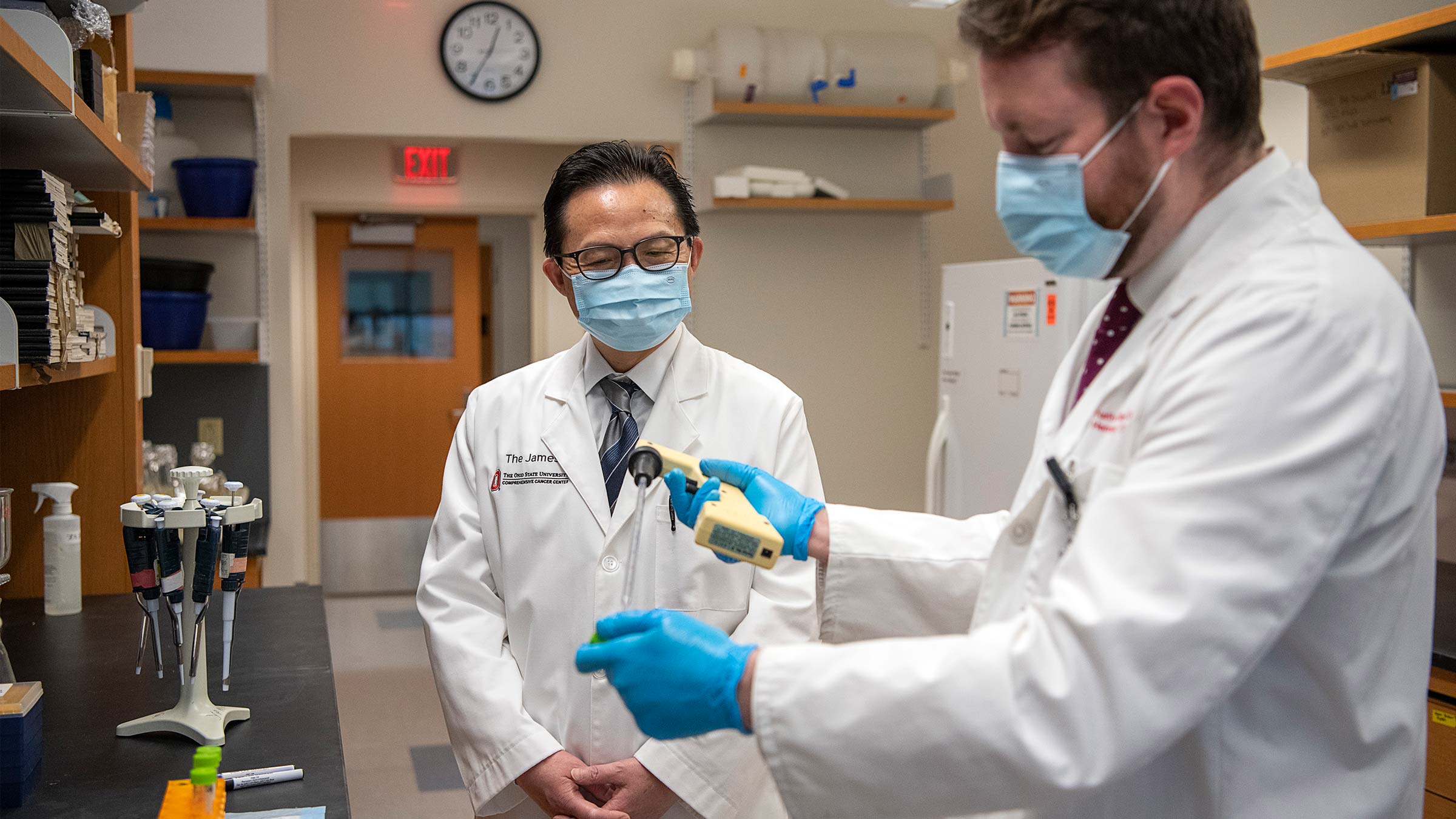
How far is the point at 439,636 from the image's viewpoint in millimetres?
1552

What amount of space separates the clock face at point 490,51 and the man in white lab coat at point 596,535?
263 cm

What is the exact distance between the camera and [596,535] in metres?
1.60

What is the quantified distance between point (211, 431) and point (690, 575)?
9.43 feet

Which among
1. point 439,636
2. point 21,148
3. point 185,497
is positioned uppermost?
point 21,148

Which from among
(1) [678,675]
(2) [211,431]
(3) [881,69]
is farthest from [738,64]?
(1) [678,675]

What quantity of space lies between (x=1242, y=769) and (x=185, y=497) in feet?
4.07

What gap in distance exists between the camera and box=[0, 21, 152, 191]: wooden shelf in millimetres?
1161

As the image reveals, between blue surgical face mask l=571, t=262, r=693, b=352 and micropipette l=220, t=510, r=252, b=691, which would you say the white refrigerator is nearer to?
blue surgical face mask l=571, t=262, r=693, b=352

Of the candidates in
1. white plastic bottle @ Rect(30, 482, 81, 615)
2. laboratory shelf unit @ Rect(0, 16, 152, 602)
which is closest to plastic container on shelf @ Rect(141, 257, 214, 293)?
laboratory shelf unit @ Rect(0, 16, 152, 602)

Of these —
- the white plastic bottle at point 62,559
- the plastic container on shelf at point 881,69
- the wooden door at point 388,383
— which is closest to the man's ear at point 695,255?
the white plastic bottle at point 62,559

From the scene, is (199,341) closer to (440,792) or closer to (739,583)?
(440,792)

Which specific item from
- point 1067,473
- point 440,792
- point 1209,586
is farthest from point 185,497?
point 440,792

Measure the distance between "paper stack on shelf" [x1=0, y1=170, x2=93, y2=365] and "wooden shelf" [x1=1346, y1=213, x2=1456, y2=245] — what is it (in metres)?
2.44

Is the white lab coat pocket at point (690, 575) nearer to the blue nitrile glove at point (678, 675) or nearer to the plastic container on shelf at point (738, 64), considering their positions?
the blue nitrile glove at point (678, 675)
